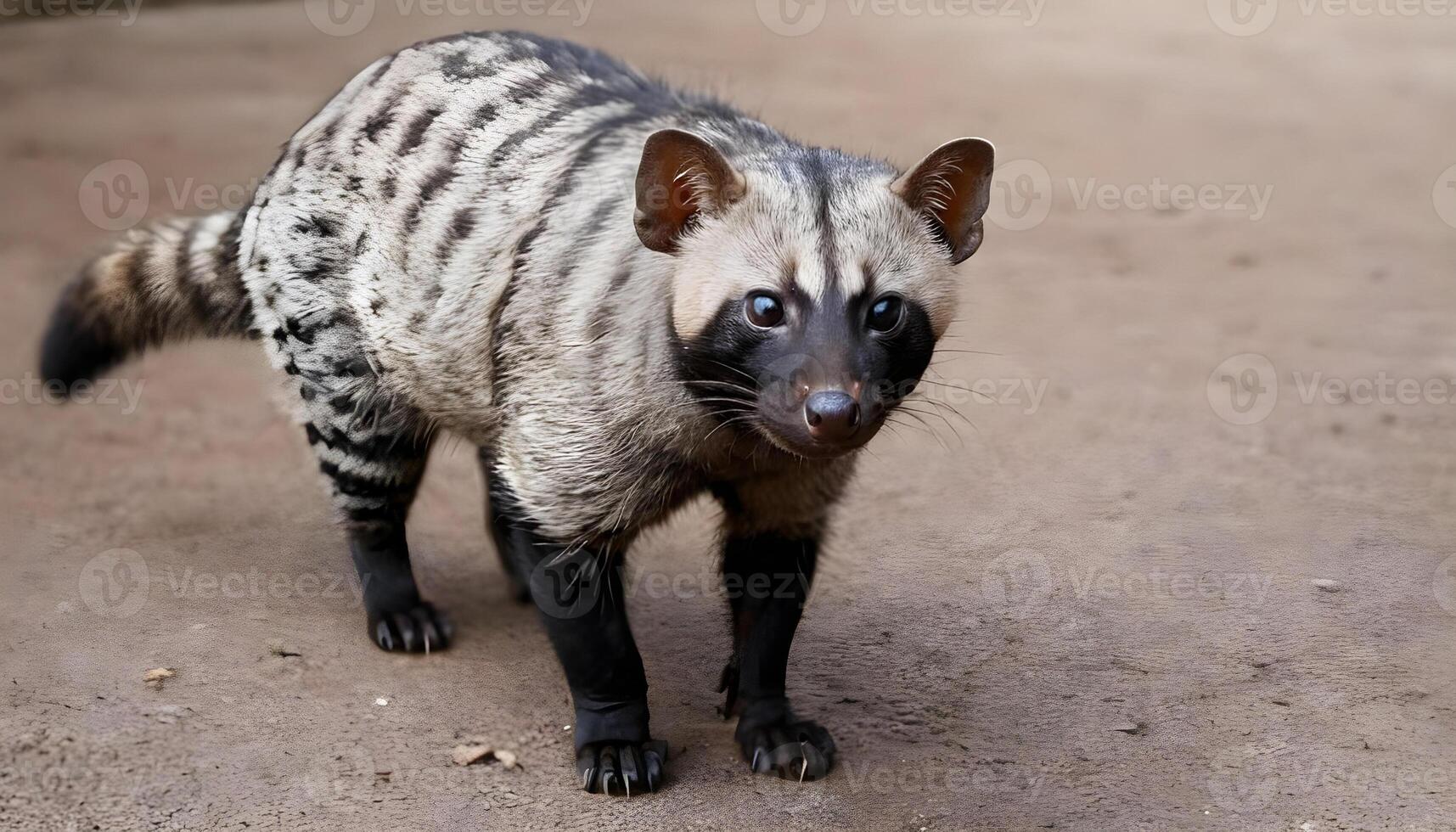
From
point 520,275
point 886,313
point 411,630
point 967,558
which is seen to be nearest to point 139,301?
point 411,630

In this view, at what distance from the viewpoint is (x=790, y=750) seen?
4898 millimetres

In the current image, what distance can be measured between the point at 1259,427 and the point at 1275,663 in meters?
2.24

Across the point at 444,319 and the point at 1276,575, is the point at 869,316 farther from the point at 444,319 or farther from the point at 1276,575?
the point at 1276,575

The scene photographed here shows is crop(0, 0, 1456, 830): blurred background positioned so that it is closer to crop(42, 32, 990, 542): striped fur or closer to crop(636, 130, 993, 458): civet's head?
crop(42, 32, 990, 542): striped fur

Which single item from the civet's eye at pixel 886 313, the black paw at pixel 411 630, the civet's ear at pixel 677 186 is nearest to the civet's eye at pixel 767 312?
the civet's eye at pixel 886 313

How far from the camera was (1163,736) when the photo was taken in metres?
5.10

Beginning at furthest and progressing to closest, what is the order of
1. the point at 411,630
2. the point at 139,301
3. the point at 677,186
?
the point at 139,301, the point at 411,630, the point at 677,186

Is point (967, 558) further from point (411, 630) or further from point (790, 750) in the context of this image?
point (411, 630)

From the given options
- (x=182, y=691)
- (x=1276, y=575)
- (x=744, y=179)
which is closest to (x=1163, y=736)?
(x=1276, y=575)

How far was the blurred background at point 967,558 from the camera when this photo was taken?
15.8 feet

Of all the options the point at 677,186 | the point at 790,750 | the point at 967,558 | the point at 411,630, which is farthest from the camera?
the point at 967,558

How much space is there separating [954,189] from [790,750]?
1.86 meters

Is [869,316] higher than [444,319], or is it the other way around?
[869,316]

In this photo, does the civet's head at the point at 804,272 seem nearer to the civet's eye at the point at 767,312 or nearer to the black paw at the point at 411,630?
the civet's eye at the point at 767,312
